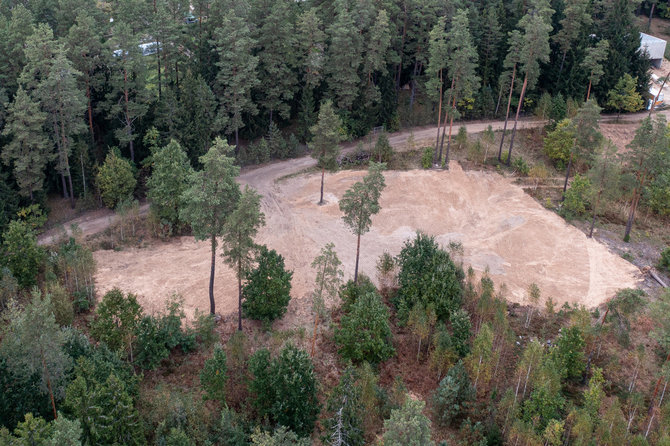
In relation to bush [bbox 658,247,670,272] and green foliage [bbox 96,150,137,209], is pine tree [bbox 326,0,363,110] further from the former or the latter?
bush [bbox 658,247,670,272]

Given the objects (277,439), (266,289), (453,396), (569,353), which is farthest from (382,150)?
(277,439)

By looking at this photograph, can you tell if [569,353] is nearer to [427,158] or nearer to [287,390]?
[287,390]

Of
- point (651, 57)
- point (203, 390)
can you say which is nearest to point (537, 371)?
point (203, 390)

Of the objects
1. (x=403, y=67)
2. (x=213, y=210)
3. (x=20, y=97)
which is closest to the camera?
(x=213, y=210)

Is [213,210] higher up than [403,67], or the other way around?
[403,67]

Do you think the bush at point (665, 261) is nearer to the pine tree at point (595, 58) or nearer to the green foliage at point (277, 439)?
the pine tree at point (595, 58)

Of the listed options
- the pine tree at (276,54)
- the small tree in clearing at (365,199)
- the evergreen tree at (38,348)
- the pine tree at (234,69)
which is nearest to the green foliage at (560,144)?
the pine tree at (276,54)

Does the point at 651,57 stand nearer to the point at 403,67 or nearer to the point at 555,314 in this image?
the point at 403,67

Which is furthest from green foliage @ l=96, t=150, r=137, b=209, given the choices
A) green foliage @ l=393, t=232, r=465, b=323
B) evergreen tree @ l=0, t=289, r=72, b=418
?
green foliage @ l=393, t=232, r=465, b=323
